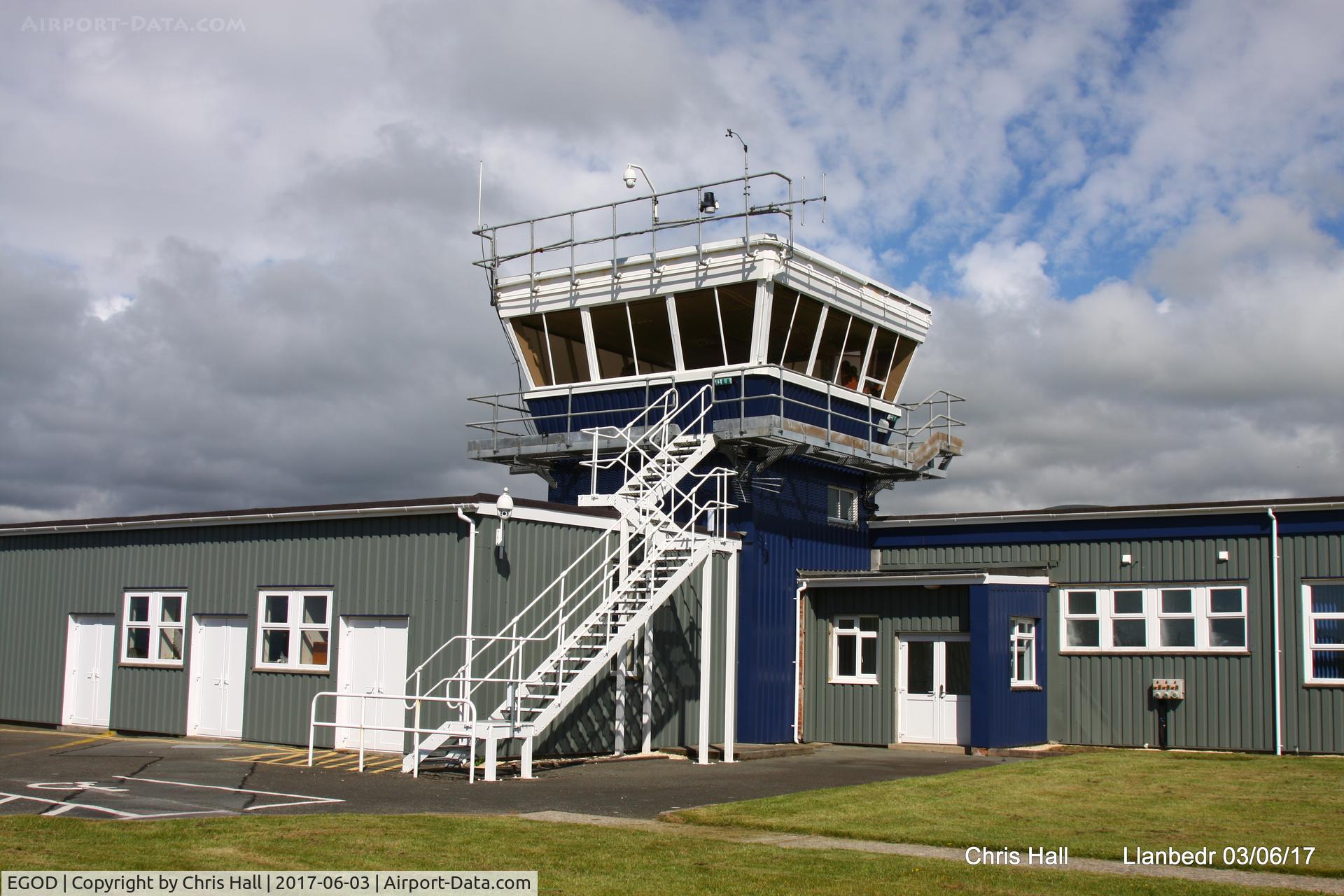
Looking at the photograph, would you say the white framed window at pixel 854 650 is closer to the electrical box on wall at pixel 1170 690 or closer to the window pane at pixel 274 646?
the electrical box on wall at pixel 1170 690

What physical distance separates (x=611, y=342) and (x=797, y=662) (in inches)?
276

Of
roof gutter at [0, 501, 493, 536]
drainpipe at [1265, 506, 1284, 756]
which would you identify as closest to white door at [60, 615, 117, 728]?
roof gutter at [0, 501, 493, 536]

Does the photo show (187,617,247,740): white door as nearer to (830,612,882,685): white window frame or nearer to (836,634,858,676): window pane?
(830,612,882,685): white window frame

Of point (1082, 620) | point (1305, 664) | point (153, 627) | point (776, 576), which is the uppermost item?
point (776, 576)

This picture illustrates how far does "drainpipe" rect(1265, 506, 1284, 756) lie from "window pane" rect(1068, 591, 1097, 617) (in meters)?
3.05

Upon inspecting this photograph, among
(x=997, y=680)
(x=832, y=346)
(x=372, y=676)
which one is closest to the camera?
(x=372, y=676)

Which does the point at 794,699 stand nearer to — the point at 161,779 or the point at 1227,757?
the point at 1227,757

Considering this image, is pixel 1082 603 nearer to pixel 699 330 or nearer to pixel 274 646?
pixel 699 330

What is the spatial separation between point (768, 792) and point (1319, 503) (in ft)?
39.0

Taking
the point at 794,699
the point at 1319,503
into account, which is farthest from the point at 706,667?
the point at 1319,503

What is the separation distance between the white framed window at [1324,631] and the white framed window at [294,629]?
51.7 feet

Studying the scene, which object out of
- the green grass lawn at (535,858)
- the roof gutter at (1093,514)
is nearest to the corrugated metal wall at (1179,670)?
the roof gutter at (1093,514)

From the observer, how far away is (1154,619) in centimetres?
2342

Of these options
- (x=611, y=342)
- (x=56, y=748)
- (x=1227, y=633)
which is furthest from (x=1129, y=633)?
(x=56, y=748)
